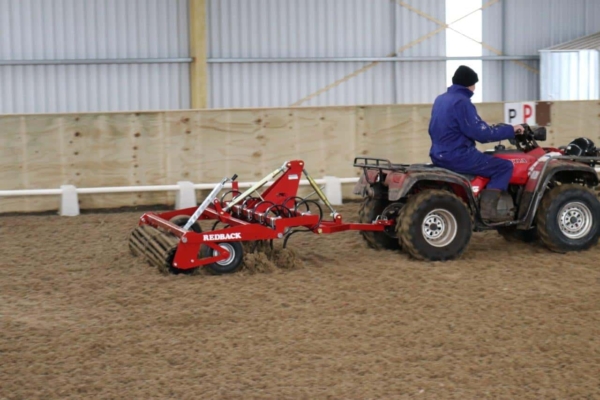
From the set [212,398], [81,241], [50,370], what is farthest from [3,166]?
[212,398]

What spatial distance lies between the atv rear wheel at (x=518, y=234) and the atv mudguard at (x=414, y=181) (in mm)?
832

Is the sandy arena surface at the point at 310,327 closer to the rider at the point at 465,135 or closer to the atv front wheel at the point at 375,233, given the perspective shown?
the atv front wheel at the point at 375,233

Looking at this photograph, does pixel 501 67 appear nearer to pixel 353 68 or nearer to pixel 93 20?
pixel 353 68

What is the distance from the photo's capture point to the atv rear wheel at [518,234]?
8844mm

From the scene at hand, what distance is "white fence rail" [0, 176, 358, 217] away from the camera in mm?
11023

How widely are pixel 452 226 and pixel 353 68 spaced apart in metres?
12.0

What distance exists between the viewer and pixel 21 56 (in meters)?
17.9

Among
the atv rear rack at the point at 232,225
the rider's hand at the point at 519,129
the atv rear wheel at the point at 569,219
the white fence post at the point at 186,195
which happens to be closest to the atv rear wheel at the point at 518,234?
the atv rear wheel at the point at 569,219

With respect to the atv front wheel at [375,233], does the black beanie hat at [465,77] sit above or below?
above

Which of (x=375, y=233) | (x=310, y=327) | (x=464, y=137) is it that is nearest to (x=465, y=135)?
(x=464, y=137)

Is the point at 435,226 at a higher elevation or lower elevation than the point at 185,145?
lower

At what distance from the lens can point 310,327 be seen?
6.05m

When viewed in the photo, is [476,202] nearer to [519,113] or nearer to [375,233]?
[375,233]

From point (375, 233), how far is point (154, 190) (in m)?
3.79
